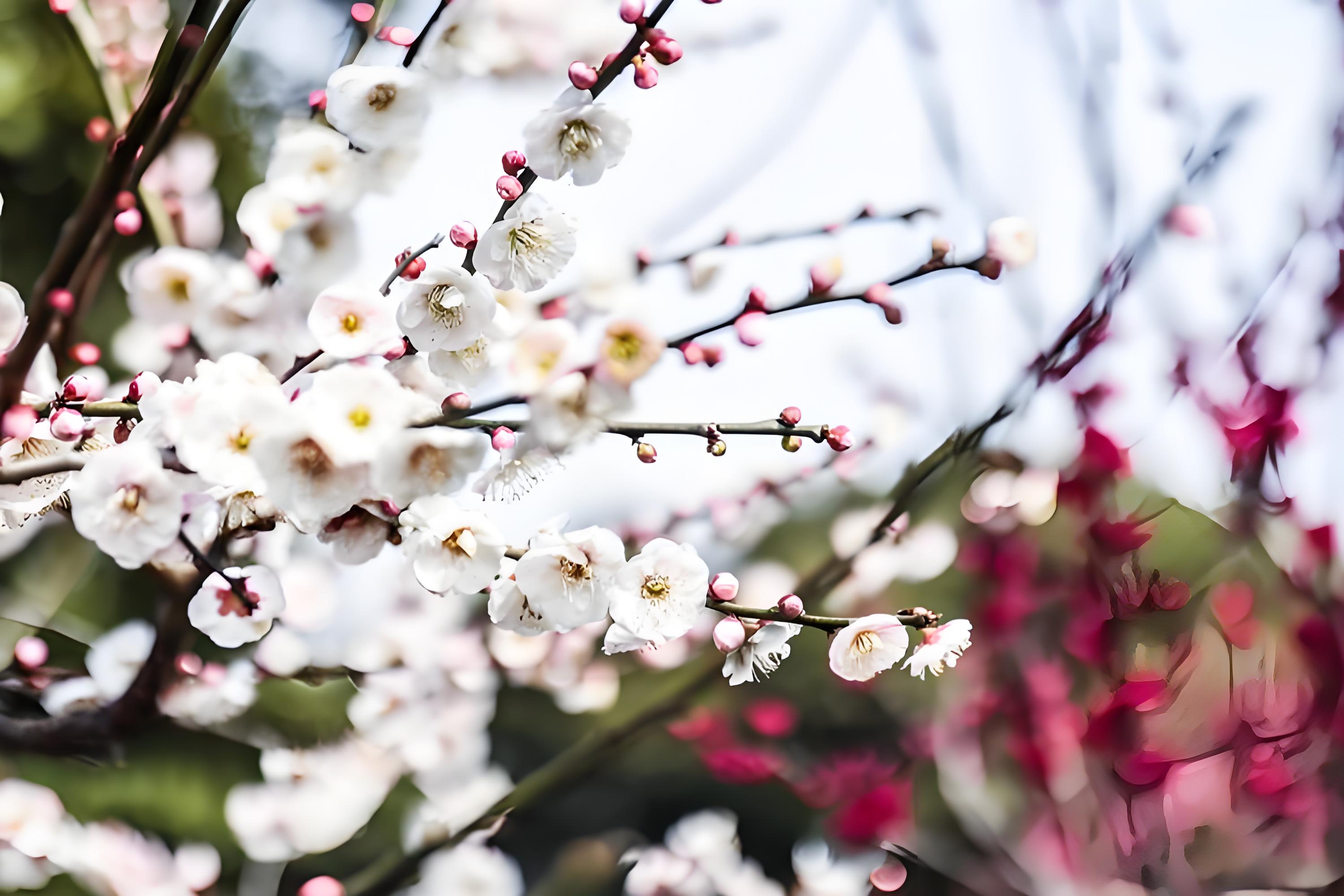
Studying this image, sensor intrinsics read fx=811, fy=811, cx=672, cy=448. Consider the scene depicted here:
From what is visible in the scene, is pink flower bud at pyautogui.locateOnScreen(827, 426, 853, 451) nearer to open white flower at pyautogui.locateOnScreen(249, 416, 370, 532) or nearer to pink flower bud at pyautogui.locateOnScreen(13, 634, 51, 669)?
open white flower at pyautogui.locateOnScreen(249, 416, 370, 532)

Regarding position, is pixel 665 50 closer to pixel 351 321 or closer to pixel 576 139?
pixel 576 139

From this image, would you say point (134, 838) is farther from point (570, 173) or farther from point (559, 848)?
point (570, 173)

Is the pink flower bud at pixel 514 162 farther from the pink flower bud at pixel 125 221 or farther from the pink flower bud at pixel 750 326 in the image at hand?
the pink flower bud at pixel 125 221

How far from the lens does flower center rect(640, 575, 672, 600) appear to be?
358mm

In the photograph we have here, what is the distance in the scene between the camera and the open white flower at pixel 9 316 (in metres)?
0.38

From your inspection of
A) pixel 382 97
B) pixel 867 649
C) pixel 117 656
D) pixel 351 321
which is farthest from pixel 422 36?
pixel 117 656

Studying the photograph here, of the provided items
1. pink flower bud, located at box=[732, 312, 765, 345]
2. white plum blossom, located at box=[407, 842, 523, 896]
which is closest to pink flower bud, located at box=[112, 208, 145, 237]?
pink flower bud, located at box=[732, 312, 765, 345]

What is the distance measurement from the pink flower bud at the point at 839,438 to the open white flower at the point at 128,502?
26 centimetres

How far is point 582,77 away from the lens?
1.10 ft

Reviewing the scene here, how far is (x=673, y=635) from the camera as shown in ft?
1.11

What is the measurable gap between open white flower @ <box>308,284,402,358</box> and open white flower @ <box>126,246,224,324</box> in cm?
31

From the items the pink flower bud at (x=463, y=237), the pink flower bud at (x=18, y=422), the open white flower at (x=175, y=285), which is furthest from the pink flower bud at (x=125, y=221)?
the pink flower bud at (x=463, y=237)

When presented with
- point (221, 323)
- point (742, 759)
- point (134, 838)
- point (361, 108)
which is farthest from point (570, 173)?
point (742, 759)

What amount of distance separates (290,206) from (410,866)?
512 mm
